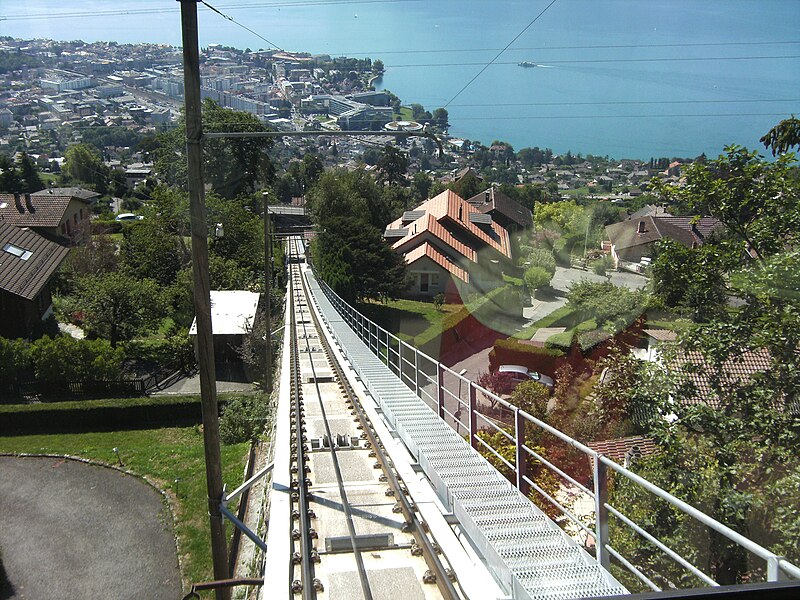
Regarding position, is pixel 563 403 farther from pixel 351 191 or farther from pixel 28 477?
pixel 351 191

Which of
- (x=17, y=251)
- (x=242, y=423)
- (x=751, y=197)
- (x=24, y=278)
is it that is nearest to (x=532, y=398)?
(x=751, y=197)

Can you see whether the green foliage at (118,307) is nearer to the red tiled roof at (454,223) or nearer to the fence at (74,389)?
the fence at (74,389)

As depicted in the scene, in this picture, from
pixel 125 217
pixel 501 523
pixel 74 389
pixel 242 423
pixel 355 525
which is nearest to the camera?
pixel 501 523

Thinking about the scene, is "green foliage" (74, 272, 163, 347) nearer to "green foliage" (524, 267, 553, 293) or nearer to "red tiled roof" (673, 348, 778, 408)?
"green foliage" (524, 267, 553, 293)

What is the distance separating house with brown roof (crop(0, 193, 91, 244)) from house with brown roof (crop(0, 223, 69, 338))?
623cm

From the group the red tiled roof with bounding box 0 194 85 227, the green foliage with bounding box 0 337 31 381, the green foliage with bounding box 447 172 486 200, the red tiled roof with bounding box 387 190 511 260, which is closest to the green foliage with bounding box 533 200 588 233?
the red tiled roof with bounding box 387 190 511 260

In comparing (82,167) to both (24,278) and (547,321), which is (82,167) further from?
(547,321)

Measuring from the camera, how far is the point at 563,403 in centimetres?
1238

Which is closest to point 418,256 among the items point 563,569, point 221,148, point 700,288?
point 221,148

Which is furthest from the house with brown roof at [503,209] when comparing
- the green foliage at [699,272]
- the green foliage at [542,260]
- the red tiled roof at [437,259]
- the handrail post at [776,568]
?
the handrail post at [776,568]

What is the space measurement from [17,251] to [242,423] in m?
13.4

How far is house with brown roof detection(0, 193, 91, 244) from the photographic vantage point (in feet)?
102

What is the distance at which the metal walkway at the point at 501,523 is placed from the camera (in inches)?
121

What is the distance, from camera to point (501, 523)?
3885 millimetres
